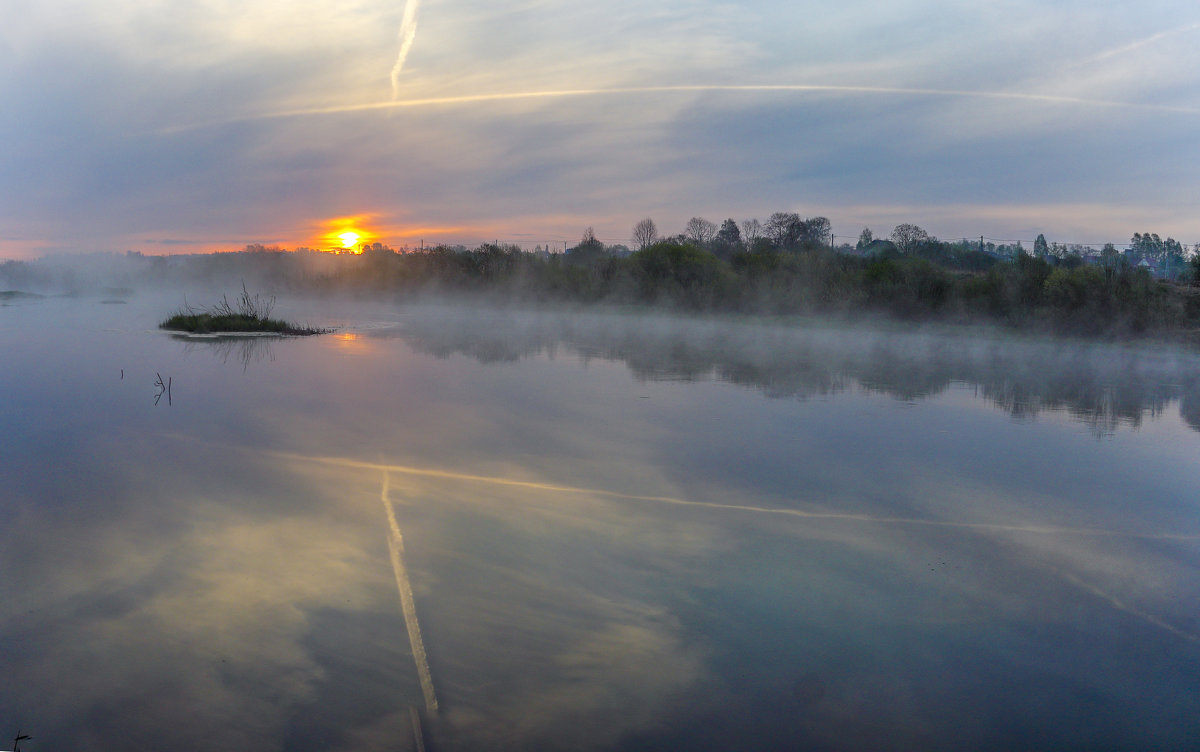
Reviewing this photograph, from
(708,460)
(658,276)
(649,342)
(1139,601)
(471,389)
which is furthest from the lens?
(658,276)

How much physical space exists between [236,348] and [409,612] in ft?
61.0

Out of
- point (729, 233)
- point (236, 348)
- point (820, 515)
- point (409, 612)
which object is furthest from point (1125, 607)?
point (729, 233)

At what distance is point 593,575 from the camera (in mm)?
5961

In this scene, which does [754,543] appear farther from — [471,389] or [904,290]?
[904,290]

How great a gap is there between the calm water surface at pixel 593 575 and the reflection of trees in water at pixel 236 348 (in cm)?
A: 618

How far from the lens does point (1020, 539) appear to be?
6.96 metres

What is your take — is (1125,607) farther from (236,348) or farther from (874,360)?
(236,348)

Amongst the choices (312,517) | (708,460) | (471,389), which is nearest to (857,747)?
(312,517)

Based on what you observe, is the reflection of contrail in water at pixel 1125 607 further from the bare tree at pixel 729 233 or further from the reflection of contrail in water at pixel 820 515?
the bare tree at pixel 729 233

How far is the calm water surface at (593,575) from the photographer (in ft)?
13.9

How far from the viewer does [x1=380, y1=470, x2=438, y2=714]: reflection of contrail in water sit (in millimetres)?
4367

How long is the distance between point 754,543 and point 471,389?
8.84 meters

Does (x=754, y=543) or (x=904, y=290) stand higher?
(x=904, y=290)

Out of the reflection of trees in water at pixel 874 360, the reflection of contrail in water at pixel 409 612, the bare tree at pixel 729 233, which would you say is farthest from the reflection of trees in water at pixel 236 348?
the bare tree at pixel 729 233
